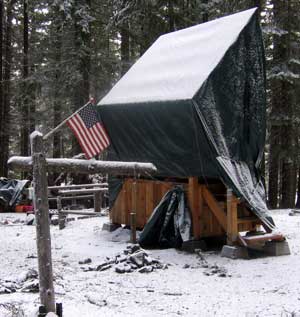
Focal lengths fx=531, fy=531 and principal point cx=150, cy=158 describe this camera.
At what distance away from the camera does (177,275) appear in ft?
29.1

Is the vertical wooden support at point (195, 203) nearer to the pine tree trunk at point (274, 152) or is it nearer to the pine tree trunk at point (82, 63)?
the pine tree trunk at point (274, 152)

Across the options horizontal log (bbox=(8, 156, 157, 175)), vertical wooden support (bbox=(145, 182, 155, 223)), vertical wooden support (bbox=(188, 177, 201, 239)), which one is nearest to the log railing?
horizontal log (bbox=(8, 156, 157, 175))

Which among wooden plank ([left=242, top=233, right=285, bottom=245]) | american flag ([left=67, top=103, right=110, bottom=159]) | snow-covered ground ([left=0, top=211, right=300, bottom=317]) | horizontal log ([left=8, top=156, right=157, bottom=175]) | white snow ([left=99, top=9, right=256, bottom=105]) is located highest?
white snow ([left=99, top=9, right=256, bottom=105])

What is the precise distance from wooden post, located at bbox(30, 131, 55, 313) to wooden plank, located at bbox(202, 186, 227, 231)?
485cm

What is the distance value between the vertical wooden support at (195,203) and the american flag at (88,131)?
3770 mm

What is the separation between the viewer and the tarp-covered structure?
10289mm

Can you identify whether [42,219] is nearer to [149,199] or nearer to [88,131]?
[88,131]

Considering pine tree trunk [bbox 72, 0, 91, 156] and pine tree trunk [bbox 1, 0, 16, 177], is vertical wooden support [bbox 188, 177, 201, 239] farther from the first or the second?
pine tree trunk [bbox 1, 0, 16, 177]

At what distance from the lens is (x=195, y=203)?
34.9 ft

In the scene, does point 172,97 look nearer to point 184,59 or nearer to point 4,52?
point 184,59

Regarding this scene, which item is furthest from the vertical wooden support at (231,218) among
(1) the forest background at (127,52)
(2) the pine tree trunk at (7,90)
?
(2) the pine tree trunk at (7,90)

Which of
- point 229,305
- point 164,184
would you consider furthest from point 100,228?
point 229,305

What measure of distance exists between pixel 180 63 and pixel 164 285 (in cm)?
532

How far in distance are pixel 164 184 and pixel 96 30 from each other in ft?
44.7
